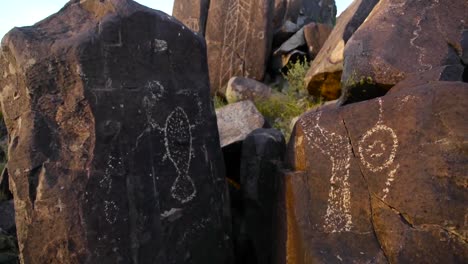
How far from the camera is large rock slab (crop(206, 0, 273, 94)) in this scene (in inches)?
264

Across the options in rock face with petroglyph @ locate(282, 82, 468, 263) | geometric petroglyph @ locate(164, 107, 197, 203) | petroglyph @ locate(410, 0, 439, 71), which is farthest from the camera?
petroglyph @ locate(410, 0, 439, 71)

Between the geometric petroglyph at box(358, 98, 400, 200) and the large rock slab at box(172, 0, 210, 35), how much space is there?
4680 millimetres

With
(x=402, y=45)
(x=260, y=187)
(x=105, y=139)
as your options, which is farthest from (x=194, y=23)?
(x=105, y=139)

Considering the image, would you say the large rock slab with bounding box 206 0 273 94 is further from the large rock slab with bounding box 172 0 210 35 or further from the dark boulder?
the dark boulder

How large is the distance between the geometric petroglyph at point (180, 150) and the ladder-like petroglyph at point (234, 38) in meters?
3.97

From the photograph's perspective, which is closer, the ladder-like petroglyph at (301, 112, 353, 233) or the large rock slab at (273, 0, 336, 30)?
the ladder-like petroglyph at (301, 112, 353, 233)

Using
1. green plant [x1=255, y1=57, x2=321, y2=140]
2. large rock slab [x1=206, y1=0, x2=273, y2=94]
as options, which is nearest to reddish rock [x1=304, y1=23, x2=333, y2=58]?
green plant [x1=255, y1=57, x2=321, y2=140]


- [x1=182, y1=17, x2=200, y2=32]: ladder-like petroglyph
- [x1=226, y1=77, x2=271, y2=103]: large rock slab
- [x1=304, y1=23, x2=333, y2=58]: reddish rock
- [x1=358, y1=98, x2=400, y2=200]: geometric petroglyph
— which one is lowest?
[x1=358, y1=98, x2=400, y2=200]: geometric petroglyph

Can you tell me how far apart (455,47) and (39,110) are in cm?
290

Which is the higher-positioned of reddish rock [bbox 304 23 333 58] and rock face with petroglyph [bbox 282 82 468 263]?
reddish rock [bbox 304 23 333 58]

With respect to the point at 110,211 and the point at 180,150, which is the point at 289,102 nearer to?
the point at 180,150

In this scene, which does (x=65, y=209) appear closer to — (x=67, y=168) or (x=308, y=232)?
(x=67, y=168)

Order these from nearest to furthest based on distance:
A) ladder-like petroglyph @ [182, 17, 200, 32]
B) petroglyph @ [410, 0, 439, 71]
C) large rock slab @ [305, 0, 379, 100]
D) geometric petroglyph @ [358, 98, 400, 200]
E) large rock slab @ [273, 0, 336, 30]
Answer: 1. geometric petroglyph @ [358, 98, 400, 200]
2. petroglyph @ [410, 0, 439, 71]
3. large rock slab @ [305, 0, 379, 100]
4. ladder-like petroglyph @ [182, 17, 200, 32]
5. large rock slab @ [273, 0, 336, 30]

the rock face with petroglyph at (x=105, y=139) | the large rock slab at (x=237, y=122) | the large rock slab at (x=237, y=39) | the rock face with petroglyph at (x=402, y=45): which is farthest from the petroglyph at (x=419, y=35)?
the large rock slab at (x=237, y=39)
